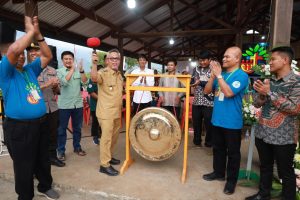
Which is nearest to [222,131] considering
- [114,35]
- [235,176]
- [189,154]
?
[235,176]

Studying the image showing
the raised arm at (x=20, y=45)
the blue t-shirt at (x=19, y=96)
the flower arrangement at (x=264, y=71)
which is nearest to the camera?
the raised arm at (x=20, y=45)

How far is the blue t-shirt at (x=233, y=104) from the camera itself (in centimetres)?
249

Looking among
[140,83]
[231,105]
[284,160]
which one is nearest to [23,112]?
[231,105]

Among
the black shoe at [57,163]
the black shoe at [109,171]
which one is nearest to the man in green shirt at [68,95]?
the black shoe at [57,163]

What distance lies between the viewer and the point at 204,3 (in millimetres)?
11422

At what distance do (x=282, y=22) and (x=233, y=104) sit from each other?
1123 mm

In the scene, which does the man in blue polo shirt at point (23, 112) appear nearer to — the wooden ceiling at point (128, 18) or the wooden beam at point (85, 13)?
the wooden ceiling at point (128, 18)

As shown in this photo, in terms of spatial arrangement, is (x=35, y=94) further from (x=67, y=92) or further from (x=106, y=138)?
(x=67, y=92)

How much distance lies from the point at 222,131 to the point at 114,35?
24.8 feet

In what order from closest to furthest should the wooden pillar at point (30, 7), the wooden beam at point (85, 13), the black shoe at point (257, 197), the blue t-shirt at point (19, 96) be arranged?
the blue t-shirt at point (19, 96) < the black shoe at point (257, 197) < the wooden pillar at point (30, 7) < the wooden beam at point (85, 13)

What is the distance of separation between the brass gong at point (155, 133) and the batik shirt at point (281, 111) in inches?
40.3

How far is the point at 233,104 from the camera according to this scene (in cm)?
257

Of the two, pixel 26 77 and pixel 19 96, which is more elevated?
pixel 26 77

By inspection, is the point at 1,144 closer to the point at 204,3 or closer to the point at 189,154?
the point at 189,154
